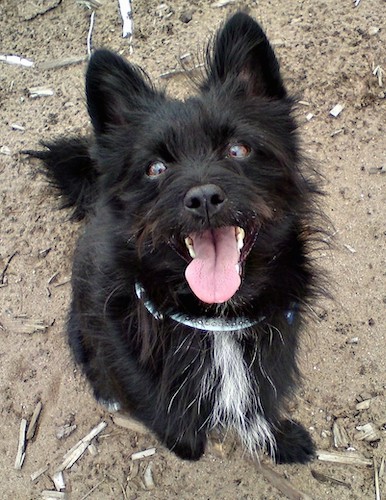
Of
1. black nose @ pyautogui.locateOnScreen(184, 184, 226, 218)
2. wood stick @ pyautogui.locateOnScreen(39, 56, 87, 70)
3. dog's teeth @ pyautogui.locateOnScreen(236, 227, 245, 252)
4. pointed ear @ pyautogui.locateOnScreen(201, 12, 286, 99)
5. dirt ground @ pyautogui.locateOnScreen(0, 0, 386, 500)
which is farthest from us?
wood stick @ pyautogui.locateOnScreen(39, 56, 87, 70)

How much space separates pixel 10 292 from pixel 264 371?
6.46 ft

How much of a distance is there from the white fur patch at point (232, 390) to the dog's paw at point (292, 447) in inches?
13.5

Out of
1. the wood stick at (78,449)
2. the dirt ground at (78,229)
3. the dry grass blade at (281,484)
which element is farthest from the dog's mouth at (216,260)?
the wood stick at (78,449)

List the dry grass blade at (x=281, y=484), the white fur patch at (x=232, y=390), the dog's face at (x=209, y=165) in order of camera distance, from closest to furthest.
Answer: the dog's face at (x=209, y=165), the white fur patch at (x=232, y=390), the dry grass blade at (x=281, y=484)

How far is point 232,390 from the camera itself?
2.54m

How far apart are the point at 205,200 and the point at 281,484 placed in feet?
6.11

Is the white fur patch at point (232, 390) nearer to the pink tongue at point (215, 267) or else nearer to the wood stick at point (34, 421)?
the pink tongue at point (215, 267)

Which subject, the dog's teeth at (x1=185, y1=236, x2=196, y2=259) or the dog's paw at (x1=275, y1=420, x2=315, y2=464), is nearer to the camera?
the dog's teeth at (x1=185, y1=236, x2=196, y2=259)

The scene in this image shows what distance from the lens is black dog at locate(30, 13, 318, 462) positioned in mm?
2105

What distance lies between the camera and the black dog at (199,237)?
211cm

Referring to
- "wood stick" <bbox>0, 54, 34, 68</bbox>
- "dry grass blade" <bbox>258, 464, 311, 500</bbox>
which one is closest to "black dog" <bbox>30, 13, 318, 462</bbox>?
"dry grass blade" <bbox>258, 464, 311, 500</bbox>

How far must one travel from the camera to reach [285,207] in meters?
2.27

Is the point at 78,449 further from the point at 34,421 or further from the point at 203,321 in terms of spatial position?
the point at 203,321

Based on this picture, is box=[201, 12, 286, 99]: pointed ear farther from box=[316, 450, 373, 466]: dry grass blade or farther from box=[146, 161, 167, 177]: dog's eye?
box=[316, 450, 373, 466]: dry grass blade
